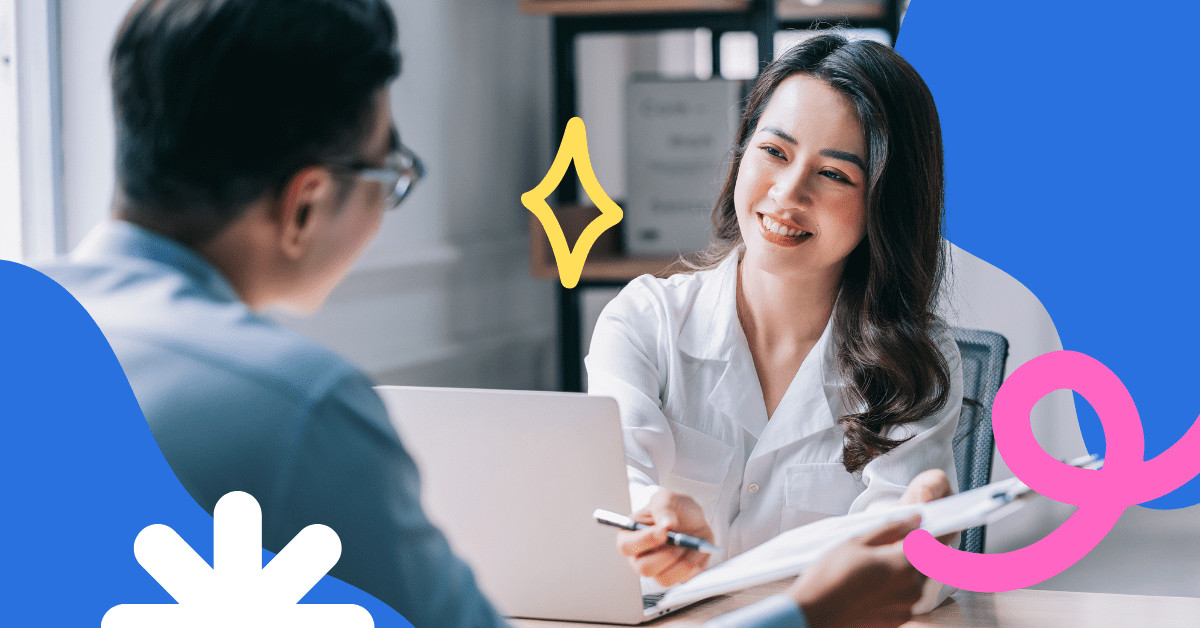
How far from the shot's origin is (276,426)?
401 millimetres

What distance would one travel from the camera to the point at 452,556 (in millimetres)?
431

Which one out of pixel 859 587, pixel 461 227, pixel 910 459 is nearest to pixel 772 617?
pixel 859 587

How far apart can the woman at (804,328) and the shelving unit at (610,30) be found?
1.08 ft

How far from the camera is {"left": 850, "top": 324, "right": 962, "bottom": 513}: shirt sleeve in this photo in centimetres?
83

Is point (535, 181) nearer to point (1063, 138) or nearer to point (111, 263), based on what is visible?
point (1063, 138)

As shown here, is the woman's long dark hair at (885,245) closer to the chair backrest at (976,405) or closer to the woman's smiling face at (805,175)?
the woman's smiling face at (805,175)

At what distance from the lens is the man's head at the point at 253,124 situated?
0.41 meters

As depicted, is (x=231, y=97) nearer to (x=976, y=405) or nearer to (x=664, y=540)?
(x=664, y=540)

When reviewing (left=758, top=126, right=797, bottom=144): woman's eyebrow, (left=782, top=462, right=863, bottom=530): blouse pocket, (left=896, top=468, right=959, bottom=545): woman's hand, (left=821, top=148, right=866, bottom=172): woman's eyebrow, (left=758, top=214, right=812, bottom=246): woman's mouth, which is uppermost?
(left=758, top=126, right=797, bottom=144): woman's eyebrow

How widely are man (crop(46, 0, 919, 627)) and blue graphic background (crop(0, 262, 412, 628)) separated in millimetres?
187

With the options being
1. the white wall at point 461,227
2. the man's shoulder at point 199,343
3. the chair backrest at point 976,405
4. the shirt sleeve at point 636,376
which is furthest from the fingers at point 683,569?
the white wall at point 461,227

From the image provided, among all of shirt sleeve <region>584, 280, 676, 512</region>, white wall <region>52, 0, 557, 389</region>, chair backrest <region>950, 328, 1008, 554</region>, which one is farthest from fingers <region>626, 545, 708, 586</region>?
white wall <region>52, 0, 557, 389</region>

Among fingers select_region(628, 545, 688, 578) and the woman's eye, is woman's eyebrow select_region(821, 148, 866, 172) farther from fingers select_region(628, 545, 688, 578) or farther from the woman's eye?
fingers select_region(628, 545, 688, 578)

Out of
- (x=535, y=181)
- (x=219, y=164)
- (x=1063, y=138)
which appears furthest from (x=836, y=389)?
(x=535, y=181)
